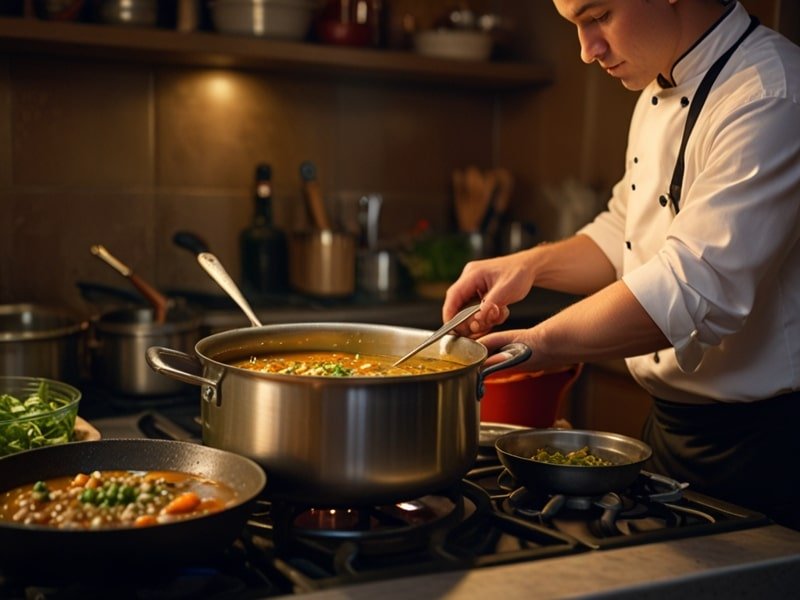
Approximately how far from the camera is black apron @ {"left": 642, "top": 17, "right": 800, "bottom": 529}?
1.65 m

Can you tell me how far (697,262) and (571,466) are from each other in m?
0.38

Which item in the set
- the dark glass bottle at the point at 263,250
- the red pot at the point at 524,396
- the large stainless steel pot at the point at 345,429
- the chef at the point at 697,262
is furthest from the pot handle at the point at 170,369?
the dark glass bottle at the point at 263,250

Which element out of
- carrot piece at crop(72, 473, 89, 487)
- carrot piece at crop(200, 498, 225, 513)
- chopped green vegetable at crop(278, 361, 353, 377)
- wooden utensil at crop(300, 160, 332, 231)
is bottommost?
carrot piece at crop(200, 498, 225, 513)

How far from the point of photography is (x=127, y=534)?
0.91 m

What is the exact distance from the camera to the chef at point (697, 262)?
140 cm

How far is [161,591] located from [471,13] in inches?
111

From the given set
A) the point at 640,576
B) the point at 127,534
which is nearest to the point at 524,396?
the point at 640,576

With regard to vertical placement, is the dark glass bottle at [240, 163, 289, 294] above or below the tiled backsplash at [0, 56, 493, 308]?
below

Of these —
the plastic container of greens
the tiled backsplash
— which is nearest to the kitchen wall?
the tiled backsplash

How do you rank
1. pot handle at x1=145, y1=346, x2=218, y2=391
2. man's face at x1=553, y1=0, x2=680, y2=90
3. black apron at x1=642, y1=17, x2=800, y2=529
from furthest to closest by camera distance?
black apron at x1=642, y1=17, x2=800, y2=529
man's face at x1=553, y1=0, x2=680, y2=90
pot handle at x1=145, y1=346, x2=218, y2=391

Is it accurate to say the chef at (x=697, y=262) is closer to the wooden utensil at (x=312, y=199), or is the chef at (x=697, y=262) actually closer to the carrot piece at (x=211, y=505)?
the carrot piece at (x=211, y=505)

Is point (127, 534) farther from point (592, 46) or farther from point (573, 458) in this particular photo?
point (592, 46)

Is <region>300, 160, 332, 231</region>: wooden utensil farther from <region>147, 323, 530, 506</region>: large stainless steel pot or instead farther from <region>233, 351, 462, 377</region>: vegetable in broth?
<region>147, 323, 530, 506</region>: large stainless steel pot

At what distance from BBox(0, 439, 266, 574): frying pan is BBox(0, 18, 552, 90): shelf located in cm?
190
